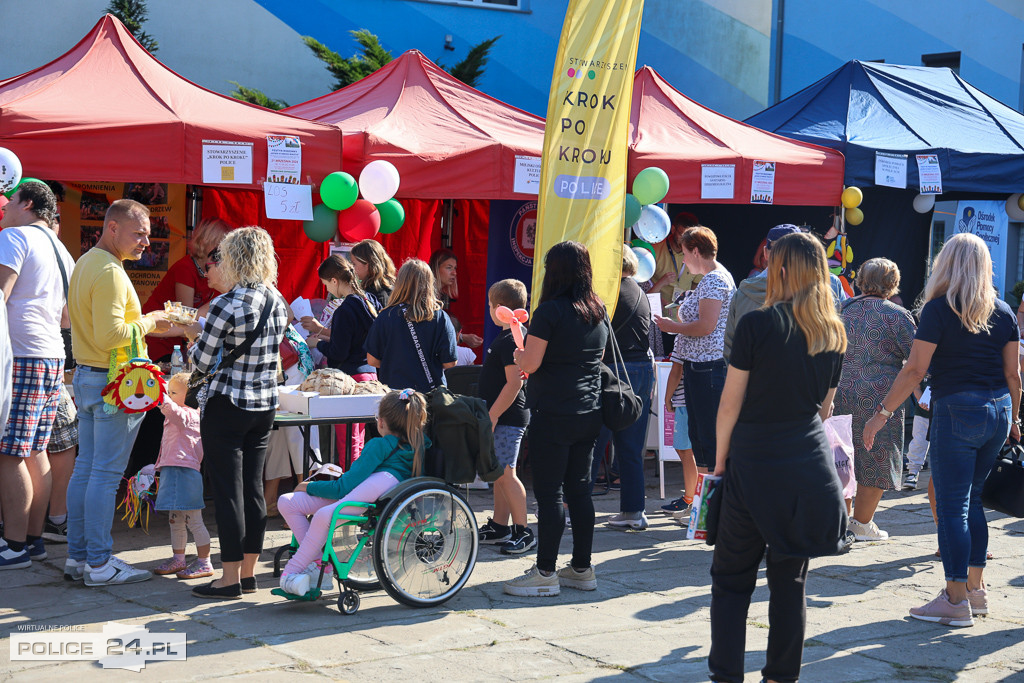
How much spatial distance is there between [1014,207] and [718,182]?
300cm

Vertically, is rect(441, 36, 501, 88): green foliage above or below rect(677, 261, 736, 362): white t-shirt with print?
above

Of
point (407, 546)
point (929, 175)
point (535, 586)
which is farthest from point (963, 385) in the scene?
point (929, 175)

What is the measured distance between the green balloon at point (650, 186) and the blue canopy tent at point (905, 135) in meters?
1.80

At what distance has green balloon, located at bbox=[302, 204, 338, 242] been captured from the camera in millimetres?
7047

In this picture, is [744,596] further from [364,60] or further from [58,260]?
[364,60]

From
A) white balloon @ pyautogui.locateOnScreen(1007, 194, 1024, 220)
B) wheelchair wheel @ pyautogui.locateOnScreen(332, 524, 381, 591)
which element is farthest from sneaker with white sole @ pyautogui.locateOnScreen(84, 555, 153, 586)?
white balloon @ pyautogui.locateOnScreen(1007, 194, 1024, 220)

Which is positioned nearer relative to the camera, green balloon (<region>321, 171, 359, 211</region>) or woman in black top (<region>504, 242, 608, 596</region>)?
woman in black top (<region>504, 242, 608, 596</region>)

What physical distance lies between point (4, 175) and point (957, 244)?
182 inches

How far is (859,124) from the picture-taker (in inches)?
364

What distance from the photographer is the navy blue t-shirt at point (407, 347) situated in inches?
221

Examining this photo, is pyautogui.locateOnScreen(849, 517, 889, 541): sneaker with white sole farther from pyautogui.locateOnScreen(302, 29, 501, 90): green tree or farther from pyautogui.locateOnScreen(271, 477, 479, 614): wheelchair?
pyautogui.locateOnScreen(302, 29, 501, 90): green tree

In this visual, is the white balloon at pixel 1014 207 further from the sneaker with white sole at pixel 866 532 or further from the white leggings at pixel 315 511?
the white leggings at pixel 315 511

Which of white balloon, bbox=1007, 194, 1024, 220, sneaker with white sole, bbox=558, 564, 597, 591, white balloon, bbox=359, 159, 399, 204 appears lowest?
sneaker with white sole, bbox=558, 564, 597, 591

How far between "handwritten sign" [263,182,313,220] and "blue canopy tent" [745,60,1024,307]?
439 centimetres
